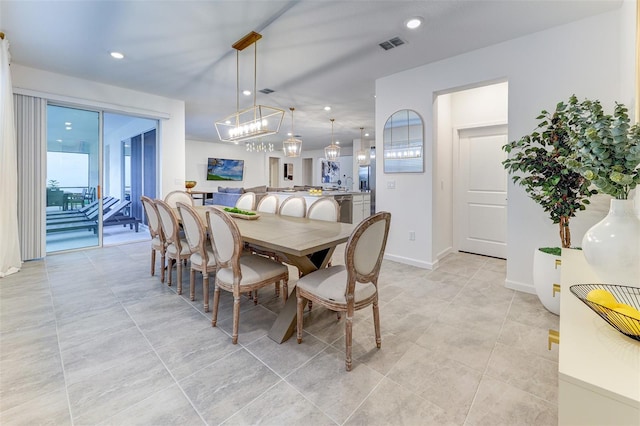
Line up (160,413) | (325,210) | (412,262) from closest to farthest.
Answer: (160,413), (325,210), (412,262)

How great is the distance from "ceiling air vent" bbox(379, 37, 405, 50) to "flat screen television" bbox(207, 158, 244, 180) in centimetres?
856

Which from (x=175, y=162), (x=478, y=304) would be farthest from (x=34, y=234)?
(x=478, y=304)

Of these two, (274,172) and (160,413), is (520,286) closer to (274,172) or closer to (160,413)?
(160,413)

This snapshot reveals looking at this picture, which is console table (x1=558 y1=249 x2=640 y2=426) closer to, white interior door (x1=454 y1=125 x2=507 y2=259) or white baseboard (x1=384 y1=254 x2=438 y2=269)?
white baseboard (x1=384 y1=254 x2=438 y2=269)

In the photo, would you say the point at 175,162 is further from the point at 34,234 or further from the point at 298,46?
the point at 298,46

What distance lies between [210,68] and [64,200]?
3.19 m

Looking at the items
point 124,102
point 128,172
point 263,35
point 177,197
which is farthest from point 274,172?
point 263,35

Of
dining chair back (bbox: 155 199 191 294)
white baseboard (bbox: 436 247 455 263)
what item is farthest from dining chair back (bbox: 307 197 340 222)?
white baseboard (bbox: 436 247 455 263)

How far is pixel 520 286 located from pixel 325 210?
2.21 m

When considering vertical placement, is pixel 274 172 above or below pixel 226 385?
above

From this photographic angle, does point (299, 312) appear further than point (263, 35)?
No

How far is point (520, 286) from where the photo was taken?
2996mm

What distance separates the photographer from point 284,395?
154cm

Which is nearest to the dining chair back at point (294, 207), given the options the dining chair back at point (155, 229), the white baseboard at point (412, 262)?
the dining chair back at point (155, 229)
